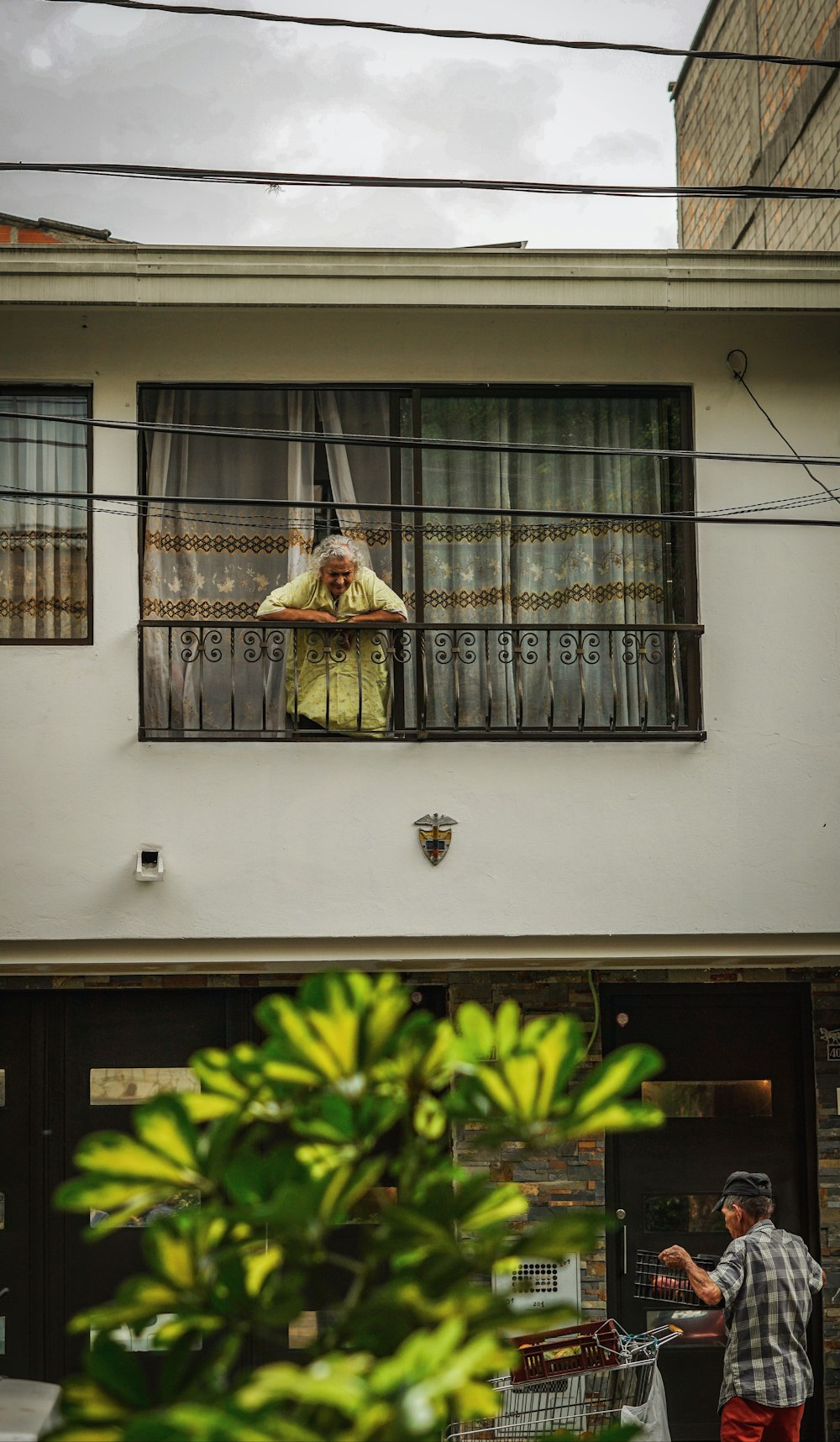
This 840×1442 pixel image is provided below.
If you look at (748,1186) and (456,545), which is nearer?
(748,1186)

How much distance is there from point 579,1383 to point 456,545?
173 inches

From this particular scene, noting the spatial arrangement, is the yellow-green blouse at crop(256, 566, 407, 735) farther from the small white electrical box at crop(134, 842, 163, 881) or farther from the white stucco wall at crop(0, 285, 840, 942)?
the small white electrical box at crop(134, 842, 163, 881)

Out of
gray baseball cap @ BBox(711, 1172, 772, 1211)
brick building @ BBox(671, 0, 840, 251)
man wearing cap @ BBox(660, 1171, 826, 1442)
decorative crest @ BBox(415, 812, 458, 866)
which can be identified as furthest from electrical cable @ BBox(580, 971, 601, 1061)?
brick building @ BBox(671, 0, 840, 251)

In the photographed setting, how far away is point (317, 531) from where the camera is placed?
7789 millimetres

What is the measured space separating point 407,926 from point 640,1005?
1.99 m

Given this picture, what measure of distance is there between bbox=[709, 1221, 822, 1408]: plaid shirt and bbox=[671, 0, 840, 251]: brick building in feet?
20.1

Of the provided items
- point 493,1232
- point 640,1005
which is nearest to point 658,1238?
point 640,1005

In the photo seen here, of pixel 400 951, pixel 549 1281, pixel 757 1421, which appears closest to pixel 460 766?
pixel 400 951

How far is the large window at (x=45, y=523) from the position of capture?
7633mm

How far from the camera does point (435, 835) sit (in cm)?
729

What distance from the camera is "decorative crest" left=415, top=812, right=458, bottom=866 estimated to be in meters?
7.28

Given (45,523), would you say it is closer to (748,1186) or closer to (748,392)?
(748,392)

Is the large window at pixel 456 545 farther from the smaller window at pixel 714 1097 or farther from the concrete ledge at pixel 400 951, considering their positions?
the smaller window at pixel 714 1097

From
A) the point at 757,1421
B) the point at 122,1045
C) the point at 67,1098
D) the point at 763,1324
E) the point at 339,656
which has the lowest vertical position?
the point at 757,1421
